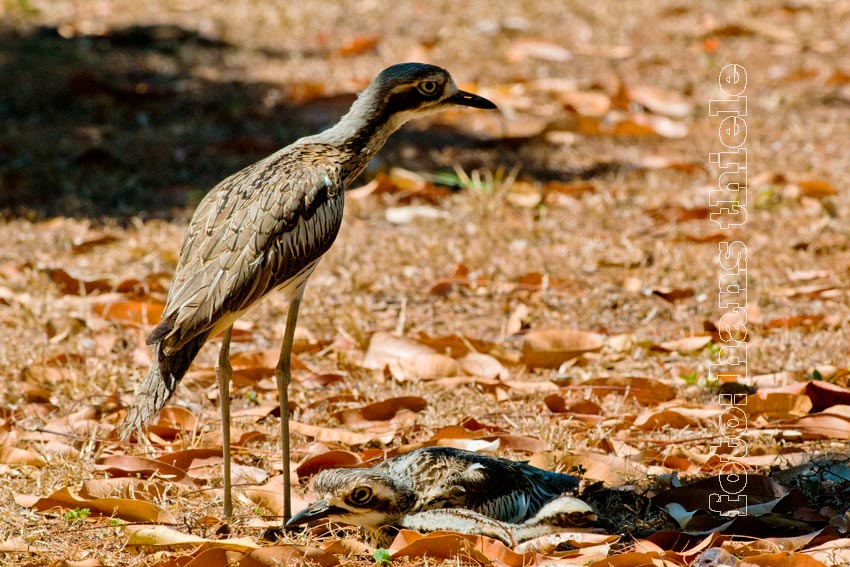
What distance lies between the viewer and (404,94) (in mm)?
4410

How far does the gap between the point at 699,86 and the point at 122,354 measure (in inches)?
216

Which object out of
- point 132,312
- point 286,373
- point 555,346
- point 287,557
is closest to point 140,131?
point 132,312

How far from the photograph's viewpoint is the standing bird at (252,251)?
372 cm

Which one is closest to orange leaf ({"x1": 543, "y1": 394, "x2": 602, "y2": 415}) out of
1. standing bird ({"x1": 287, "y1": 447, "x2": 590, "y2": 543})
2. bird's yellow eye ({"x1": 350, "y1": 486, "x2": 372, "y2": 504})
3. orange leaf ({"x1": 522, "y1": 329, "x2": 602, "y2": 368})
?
orange leaf ({"x1": 522, "y1": 329, "x2": 602, "y2": 368})

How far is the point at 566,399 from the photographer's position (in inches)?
184

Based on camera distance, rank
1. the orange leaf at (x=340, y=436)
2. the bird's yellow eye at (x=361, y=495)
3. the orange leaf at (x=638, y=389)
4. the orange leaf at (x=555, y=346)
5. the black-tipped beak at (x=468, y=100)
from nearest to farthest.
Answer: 1. the bird's yellow eye at (x=361, y=495)
2. the orange leaf at (x=340, y=436)
3. the black-tipped beak at (x=468, y=100)
4. the orange leaf at (x=638, y=389)
5. the orange leaf at (x=555, y=346)

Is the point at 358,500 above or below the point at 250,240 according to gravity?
below

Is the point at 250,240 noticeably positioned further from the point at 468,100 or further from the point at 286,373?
the point at 468,100

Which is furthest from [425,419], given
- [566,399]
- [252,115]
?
[252,115]

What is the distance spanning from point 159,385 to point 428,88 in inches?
61.8

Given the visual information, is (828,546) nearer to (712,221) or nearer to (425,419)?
(425,419)

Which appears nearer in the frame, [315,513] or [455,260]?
[315,513]

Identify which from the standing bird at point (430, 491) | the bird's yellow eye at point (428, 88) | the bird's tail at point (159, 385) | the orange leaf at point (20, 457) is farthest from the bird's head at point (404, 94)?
the orange leaf at point (20, 457)

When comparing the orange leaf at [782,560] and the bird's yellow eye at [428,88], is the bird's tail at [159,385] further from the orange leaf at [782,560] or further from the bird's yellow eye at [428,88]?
the orange leaf at [782,560]
